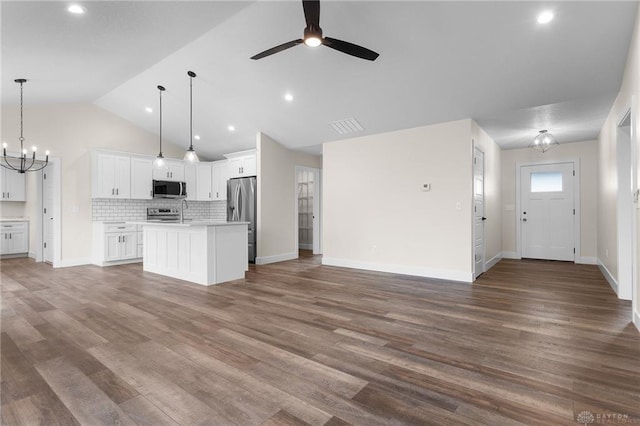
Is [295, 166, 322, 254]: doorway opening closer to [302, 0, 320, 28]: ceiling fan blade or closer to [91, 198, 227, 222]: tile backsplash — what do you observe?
[91, 198, 227, 222]: tile backsplash

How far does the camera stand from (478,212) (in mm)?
5359

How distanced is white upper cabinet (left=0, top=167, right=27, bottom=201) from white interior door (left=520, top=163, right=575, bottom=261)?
12.2 meters

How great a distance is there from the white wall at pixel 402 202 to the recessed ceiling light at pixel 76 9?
4296 mm

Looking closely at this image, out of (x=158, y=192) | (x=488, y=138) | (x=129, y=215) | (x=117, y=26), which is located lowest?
(x=129, y=215)

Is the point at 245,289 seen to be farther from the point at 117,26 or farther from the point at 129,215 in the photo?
the point at 129,215

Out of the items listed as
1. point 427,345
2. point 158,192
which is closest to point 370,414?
point 427,345

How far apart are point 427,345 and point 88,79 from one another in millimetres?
6257

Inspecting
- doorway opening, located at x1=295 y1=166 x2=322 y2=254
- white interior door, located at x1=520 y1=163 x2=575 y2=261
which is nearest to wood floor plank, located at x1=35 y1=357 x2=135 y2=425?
doorway opening, located at x1=295 y1=166 x2=322 y2=254

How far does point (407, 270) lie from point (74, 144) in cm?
710

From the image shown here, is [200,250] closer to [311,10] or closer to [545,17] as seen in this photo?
[311,10]

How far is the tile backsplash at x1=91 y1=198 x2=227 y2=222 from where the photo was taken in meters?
6.91

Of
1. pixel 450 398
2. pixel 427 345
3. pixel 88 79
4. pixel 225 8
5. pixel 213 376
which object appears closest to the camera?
pixel 450 398

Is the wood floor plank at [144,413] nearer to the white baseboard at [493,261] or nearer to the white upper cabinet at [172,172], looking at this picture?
the white baseboard at [493,261]

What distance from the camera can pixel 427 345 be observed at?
2600mm
